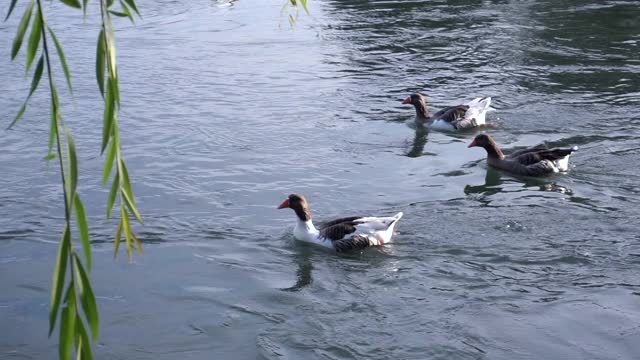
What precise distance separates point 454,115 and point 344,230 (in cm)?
559

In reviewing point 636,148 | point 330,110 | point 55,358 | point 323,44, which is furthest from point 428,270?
point 323,44

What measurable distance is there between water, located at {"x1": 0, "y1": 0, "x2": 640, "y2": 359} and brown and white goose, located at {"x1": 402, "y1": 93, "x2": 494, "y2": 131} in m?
0.31

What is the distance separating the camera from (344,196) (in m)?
13.5

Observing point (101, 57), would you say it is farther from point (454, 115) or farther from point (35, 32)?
point (454, 115)

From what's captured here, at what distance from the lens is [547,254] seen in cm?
Answer: 1118

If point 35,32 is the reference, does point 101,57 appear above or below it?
below

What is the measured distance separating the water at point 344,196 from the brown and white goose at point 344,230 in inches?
6.2

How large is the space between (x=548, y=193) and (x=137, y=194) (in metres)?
5.82

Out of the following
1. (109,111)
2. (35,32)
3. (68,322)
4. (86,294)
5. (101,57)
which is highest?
(35,32)

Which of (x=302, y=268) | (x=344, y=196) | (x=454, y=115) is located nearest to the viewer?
(x=302, y=268)

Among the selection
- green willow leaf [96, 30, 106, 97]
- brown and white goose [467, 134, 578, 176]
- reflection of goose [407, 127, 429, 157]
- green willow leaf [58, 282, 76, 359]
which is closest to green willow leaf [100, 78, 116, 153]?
green willow leaf [96, 30, 106, 97]

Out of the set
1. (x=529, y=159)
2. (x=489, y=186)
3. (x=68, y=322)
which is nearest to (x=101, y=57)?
(x=68, y=322)

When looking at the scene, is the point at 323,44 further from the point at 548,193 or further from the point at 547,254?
the point at 547,254

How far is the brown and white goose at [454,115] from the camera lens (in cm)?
1633
